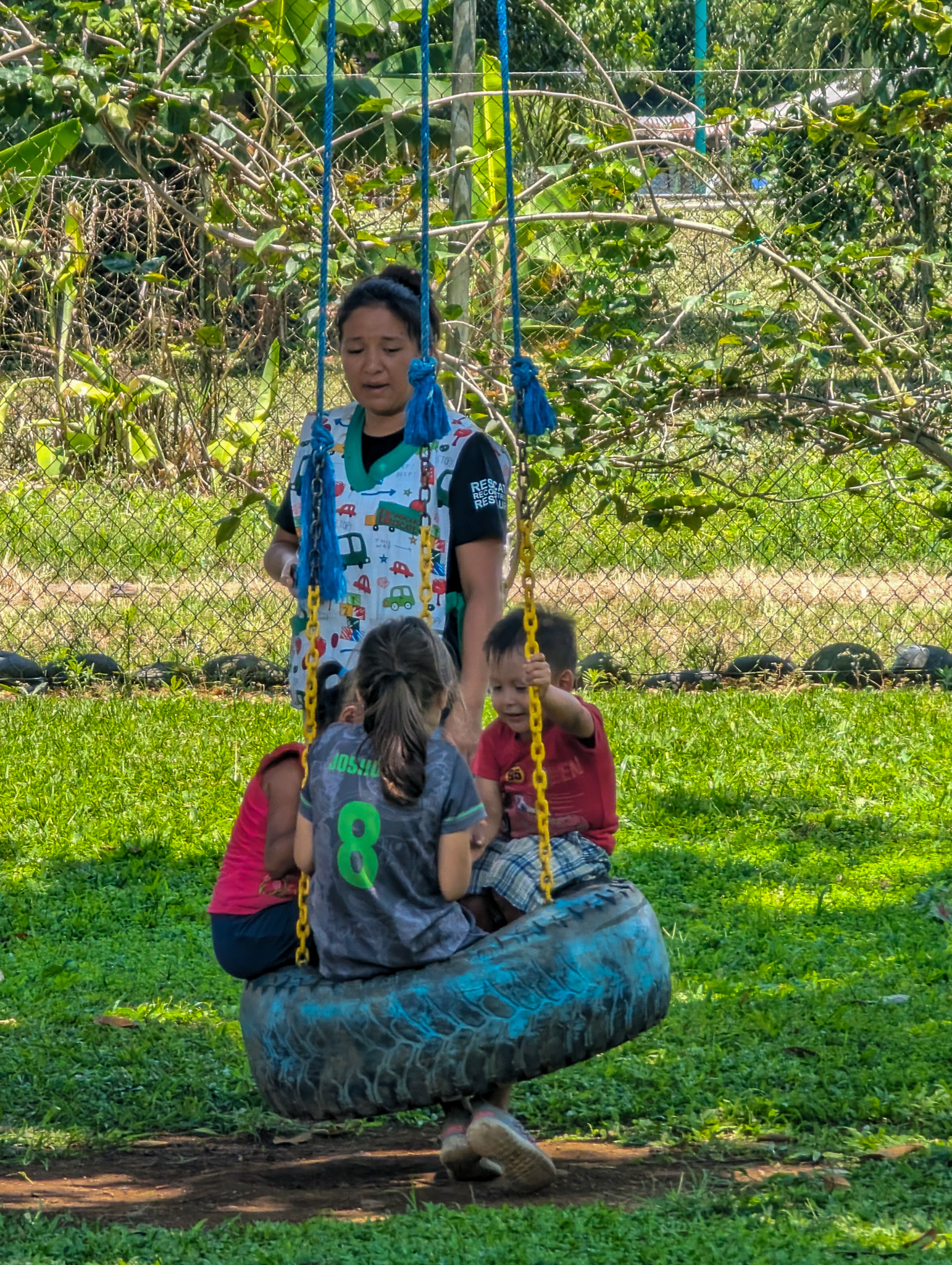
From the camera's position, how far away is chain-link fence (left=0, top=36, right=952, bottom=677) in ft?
22.5

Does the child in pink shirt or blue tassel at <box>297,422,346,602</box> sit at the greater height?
blue tassel at <box>297,422,346,602</box>

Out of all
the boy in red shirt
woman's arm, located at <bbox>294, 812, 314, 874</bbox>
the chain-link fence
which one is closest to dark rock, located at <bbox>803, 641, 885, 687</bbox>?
the chain-link fence

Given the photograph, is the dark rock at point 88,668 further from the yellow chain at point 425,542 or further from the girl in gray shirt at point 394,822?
the girl in gray shirt at point 394,822

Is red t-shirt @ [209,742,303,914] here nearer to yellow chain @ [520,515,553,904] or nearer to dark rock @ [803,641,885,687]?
yellow chain @ [520,515,553,904]

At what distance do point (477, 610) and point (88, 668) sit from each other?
509cm

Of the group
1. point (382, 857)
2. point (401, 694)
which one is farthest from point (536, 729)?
point (382, 857)

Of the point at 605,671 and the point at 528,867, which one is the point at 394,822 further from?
the point at 605,671

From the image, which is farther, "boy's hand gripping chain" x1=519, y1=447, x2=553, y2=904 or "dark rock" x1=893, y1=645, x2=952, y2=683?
"dark rock" x1=893, y1=645, x2=952, y2=683

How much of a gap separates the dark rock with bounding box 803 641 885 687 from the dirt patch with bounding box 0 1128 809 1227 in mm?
4961

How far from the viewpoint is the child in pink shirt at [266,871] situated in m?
3.34

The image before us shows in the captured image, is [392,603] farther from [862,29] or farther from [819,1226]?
[862,29]

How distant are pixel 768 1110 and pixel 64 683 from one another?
17.5ft

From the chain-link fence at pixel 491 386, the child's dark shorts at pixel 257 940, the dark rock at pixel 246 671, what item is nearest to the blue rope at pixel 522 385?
the child's dark shorts at pixel 257 940

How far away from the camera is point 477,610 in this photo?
11.5ft
